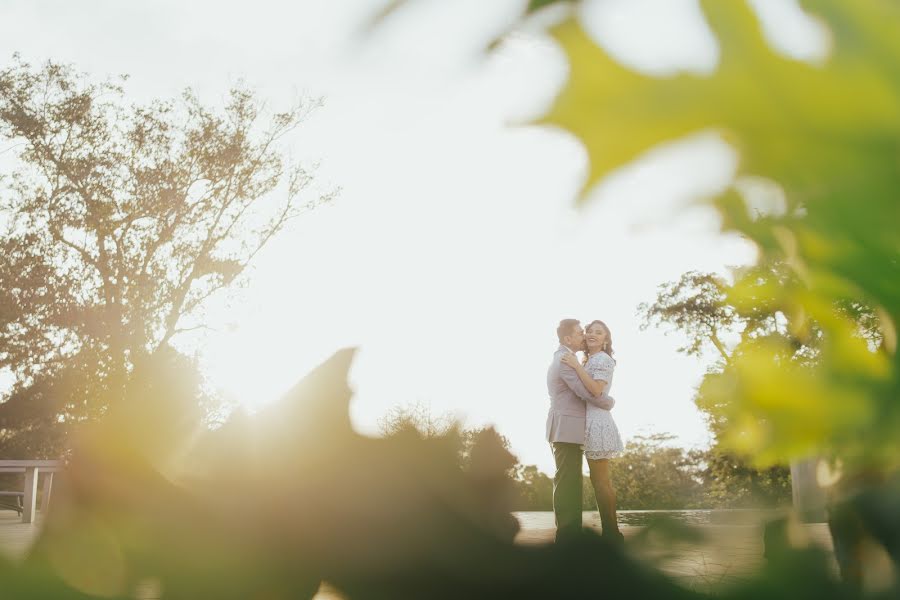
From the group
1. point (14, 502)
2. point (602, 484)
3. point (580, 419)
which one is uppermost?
point (580, 419)

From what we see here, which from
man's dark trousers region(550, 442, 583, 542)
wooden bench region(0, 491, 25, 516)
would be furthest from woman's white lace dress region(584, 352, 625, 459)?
wooden bench region(0, 491, 25, 516)

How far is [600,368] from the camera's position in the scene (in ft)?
18.6

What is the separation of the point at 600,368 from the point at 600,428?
46 centimetres

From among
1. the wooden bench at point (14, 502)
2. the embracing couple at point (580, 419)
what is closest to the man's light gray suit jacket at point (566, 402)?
the embracing couple at point (580, 419)

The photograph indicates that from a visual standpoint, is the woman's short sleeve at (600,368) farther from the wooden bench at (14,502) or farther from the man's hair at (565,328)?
the wooden bench at (14,502)

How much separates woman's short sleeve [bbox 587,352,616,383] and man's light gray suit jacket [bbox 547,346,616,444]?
0.14 meters

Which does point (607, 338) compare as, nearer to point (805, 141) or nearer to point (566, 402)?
point (566, 402)

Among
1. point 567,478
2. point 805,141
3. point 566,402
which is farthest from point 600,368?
point 805,141

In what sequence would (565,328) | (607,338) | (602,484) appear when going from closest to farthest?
(602,484)
(565,328)
(607,338)

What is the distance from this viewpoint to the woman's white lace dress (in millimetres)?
5441

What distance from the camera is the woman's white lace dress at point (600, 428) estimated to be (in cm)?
544

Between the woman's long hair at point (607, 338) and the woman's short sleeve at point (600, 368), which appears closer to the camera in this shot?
the woman's short sleeve at point (600, 368)

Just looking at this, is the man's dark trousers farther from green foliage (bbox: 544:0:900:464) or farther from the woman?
green foliage (bbox: 544:0:900:464)

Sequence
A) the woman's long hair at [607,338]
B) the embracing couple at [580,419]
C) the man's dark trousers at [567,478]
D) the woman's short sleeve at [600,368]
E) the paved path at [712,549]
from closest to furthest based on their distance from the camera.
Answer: the paved path at [712,549] < the man's dark trousers at [567,478] < the embracing couple at [580,419] < the woman's short sleeve at [600,368] < the woman's long hair at [607,338]
